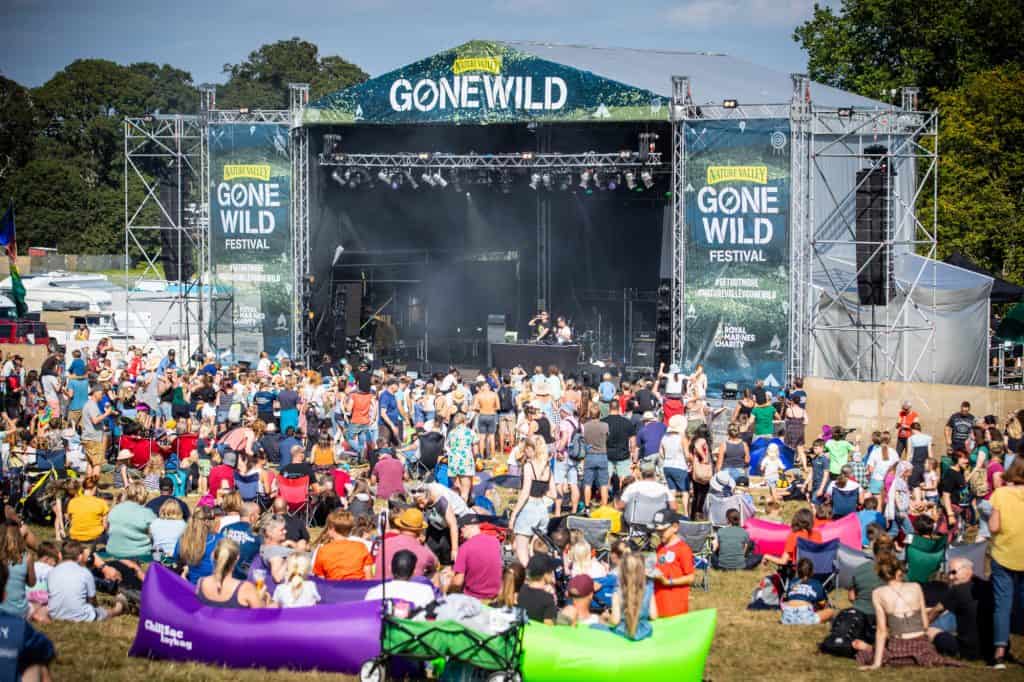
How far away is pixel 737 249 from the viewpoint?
858 inches

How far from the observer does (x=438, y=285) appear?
29.7 metres

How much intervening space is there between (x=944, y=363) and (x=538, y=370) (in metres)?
9.60

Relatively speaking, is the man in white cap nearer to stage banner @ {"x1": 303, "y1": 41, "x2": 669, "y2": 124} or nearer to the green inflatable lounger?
the green inflatable lounger

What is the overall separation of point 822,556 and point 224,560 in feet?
16.7

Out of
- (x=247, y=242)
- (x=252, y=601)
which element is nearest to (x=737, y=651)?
(x=252, y=601)

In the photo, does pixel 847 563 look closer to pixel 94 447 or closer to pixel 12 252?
pixel 94 447

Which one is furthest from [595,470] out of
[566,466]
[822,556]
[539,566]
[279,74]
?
[279,74]

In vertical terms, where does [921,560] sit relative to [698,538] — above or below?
above

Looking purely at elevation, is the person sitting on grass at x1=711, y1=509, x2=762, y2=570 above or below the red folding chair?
below

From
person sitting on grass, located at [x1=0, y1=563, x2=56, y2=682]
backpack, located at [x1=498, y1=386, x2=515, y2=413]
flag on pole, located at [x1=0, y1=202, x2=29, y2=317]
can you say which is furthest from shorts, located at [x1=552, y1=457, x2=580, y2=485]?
flag on pole, located at [x1=0, y1=202, x2=29, y2=317]

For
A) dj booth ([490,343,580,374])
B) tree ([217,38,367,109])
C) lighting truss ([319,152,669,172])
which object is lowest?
dj booth ([490,343,580,374])

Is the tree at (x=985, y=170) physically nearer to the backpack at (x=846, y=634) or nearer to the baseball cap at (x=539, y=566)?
the backpack at (x=846, y=634)

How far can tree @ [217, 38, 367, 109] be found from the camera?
73688 mm

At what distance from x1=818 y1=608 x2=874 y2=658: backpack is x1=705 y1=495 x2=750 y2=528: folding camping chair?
3.53 m
